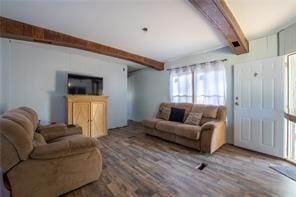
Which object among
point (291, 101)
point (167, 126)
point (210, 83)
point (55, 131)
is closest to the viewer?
point (55, 131)

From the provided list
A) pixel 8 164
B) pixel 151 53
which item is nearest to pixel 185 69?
pixel 151 53

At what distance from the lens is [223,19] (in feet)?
7.22

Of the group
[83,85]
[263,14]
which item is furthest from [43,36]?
[263,14]

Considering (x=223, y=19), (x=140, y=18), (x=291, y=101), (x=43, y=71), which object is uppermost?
(x=140, y=18)

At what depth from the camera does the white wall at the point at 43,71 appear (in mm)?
3381

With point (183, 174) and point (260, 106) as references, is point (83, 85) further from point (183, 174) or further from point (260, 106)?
point (260, 106)

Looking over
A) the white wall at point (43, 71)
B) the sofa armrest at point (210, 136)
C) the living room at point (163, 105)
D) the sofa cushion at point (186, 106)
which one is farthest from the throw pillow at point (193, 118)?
the white wall at point (43, 71)

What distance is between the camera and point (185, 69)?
4562 mm

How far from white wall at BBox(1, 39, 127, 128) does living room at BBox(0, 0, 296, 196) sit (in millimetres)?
23

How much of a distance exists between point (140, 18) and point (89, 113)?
8.90ft

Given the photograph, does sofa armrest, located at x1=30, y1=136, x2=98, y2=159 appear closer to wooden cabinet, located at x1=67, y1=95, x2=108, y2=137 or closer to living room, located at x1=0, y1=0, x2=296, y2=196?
living room, located at x1=0, y1=0, x2=296, y2=196

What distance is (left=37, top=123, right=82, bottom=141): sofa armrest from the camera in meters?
2.57

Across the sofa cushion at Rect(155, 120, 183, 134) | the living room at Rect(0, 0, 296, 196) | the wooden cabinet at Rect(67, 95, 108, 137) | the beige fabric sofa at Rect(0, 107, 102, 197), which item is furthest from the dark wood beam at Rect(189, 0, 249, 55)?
the wooden cabinet at Rect(67, 95, 108, 137)

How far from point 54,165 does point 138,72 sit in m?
5.24
